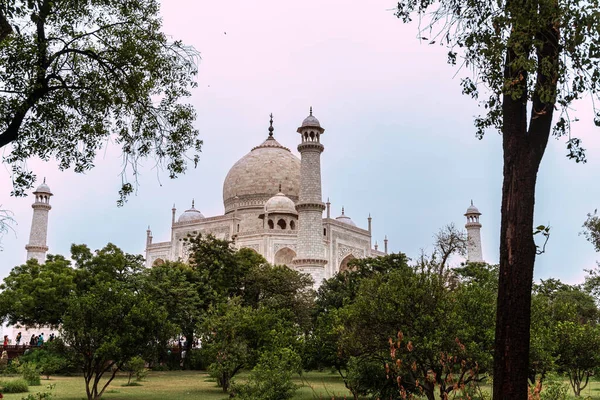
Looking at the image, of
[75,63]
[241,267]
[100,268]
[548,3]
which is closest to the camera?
[548,3]

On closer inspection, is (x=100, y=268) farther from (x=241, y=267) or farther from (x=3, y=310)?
(x=241, y=267)

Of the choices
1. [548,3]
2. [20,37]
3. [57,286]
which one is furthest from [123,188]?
[57,286]

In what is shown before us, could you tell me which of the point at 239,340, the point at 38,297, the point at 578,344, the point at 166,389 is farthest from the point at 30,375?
the point at 578,344

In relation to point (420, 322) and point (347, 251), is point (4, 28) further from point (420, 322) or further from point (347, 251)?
point (347, 251)

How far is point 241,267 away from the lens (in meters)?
26.6

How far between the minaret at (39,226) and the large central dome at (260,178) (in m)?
11.6

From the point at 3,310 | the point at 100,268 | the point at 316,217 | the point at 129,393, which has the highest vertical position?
the point at 316,217

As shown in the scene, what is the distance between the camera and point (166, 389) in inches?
667

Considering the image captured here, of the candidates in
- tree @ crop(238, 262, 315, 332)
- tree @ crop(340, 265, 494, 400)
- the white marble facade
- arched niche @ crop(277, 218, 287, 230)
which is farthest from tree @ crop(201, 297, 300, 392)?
arched niche @ crop(277, 218, 287, 230)

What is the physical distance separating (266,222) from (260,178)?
19.2 feet

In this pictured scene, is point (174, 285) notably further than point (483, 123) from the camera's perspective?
Yes

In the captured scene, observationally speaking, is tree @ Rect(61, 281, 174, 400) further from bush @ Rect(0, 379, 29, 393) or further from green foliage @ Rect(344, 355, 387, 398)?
green foliage @ Rect(344, 355, 387, 398)

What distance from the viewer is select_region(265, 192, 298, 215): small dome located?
39906mm

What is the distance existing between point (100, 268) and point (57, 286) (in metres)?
1.93
